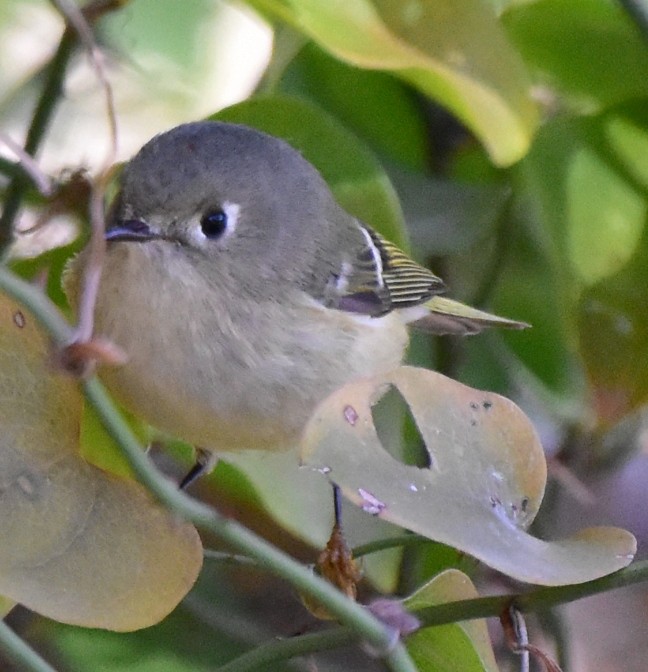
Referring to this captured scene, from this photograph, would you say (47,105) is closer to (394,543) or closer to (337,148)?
(337,148)

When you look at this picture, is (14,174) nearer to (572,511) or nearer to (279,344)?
(279,344)

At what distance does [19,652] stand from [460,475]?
0.70ft

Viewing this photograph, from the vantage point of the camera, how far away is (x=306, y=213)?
0.90 meters

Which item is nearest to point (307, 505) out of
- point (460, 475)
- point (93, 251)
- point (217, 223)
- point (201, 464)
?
point (201, 464)

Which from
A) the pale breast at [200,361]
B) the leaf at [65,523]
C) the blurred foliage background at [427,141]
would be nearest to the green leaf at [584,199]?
the blurred foliage background at [427,141]

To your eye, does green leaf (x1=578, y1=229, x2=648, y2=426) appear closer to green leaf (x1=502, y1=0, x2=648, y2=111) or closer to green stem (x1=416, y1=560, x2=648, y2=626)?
green leaf (x1=502, y1=0, x2=648, y2=111)

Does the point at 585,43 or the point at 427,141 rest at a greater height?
the point at 585,43

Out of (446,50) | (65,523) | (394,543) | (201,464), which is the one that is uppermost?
(446,50)

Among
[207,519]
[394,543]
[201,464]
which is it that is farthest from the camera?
[201,464]

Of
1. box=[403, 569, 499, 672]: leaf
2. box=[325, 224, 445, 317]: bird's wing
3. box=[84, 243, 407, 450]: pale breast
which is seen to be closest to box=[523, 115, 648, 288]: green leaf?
box=[325, 224, 445, 317]: bird's wing

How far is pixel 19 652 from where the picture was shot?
0.45m

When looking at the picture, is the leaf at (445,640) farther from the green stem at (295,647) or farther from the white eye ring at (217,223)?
the white eye ring at (217,223)

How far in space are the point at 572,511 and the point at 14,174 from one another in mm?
1244

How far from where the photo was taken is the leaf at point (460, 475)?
0.43 metres
